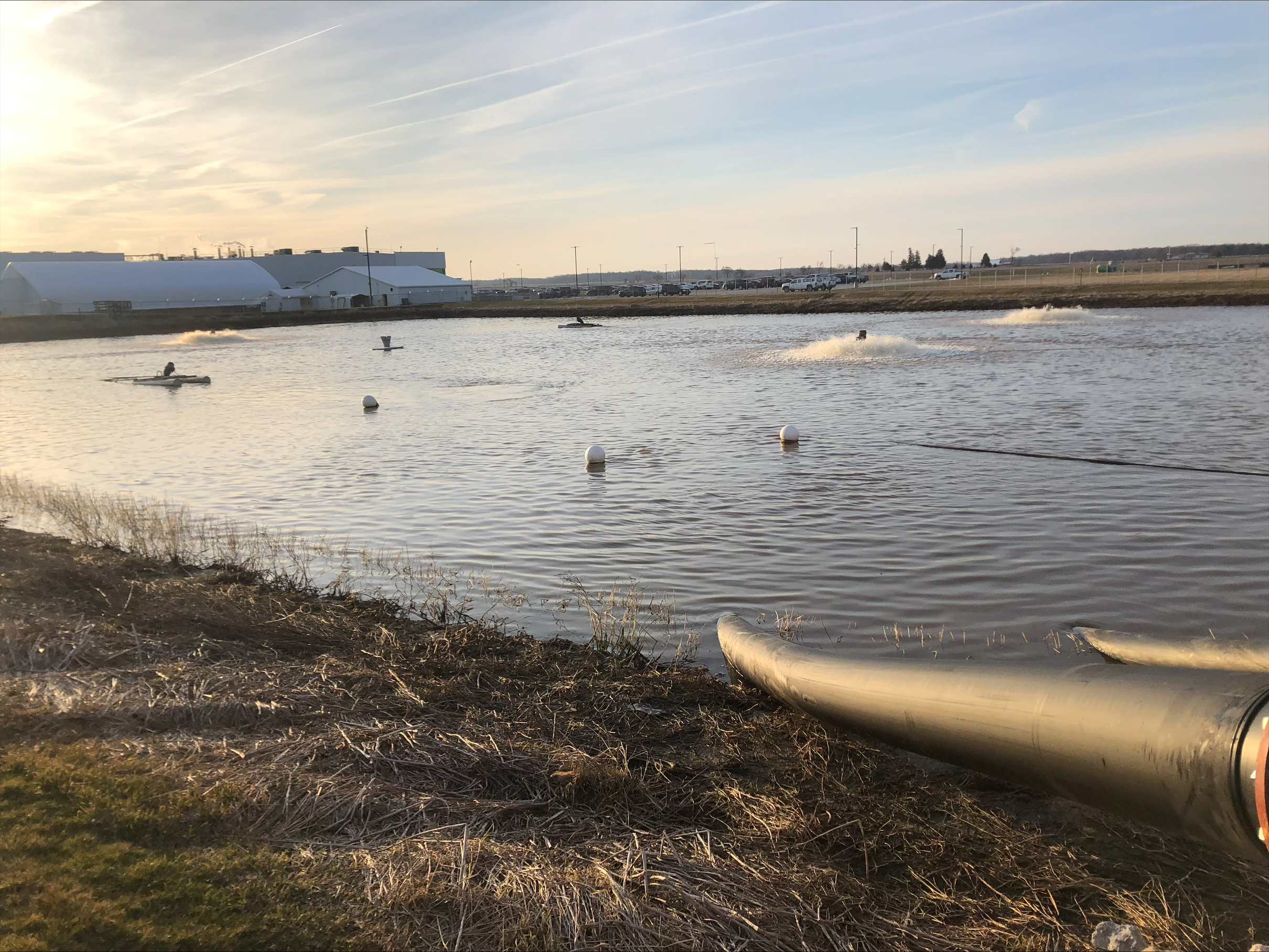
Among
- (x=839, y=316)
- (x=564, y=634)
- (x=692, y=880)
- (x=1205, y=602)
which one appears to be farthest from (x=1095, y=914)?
(x=839, y=316)

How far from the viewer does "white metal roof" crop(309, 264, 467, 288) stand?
111 meters

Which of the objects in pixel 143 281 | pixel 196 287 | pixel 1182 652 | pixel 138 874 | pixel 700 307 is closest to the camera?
pixel 138 874

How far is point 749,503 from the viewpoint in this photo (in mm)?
14477

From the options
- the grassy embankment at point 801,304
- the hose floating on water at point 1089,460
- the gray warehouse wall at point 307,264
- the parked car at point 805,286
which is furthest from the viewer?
the gray warehouse wall at point 307,264

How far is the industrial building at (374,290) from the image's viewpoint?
335 feet

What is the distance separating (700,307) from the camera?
83125 millimetres

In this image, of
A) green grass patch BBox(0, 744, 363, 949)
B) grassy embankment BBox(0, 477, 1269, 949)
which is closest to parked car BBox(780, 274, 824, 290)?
grassy embankment BBox(0, 477, 1269, 949)

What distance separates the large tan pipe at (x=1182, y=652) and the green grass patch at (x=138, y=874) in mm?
4804

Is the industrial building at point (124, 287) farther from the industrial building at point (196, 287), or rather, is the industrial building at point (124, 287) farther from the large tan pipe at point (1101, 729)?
the large tan pipe at point (1101, 729)

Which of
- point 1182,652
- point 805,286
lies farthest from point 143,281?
point 1182,652

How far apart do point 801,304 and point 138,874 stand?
3032 inches

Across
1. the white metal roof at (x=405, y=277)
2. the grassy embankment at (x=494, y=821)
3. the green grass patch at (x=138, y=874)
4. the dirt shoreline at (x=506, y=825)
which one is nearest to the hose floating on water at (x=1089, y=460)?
the grassy embankment at (x=494, y=821)

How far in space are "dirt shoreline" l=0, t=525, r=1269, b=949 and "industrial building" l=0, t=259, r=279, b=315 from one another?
92.3 meters

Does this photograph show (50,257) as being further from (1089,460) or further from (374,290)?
(1089,460)
